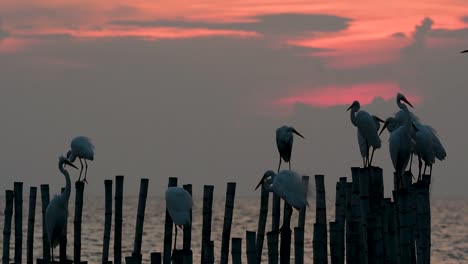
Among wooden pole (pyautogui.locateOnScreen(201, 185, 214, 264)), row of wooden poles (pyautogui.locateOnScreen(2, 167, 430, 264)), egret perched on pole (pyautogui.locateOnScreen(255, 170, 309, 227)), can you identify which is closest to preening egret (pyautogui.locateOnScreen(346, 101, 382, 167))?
row of wooden poles (pyautogui.locateOnScreen(2, 167, 430, 264))

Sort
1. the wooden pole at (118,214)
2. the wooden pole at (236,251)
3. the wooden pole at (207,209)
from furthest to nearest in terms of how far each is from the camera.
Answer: the wooden pole at (118,214) → the wooden pole at (207,209) → the wooden pole at (236,251)

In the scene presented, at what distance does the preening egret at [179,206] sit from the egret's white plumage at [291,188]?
1385 millimetres

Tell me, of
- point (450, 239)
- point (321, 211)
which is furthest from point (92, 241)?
point (321, 211)

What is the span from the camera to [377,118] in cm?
2139

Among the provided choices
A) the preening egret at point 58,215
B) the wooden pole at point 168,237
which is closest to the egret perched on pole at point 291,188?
the wooden pole at point 168,237

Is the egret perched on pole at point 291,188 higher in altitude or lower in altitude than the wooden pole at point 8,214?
higher

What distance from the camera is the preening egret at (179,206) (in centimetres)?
1817

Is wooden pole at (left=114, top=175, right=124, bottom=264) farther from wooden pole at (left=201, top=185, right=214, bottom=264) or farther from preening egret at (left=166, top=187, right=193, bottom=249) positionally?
wooden pole at (left=201, top=185, right=214, bottom=264)

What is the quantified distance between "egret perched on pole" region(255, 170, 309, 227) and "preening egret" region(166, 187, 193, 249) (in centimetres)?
138

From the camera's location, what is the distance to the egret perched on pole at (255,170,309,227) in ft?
57.3

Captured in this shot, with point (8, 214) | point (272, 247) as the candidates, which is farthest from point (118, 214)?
point (272, 247)

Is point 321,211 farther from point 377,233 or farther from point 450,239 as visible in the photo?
point 450,239

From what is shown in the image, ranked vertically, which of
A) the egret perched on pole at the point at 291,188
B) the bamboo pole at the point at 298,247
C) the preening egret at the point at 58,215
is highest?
the egret perched on pole at the point at 291,188

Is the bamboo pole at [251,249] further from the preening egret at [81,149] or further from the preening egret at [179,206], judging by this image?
the preening egret at [81,149]
